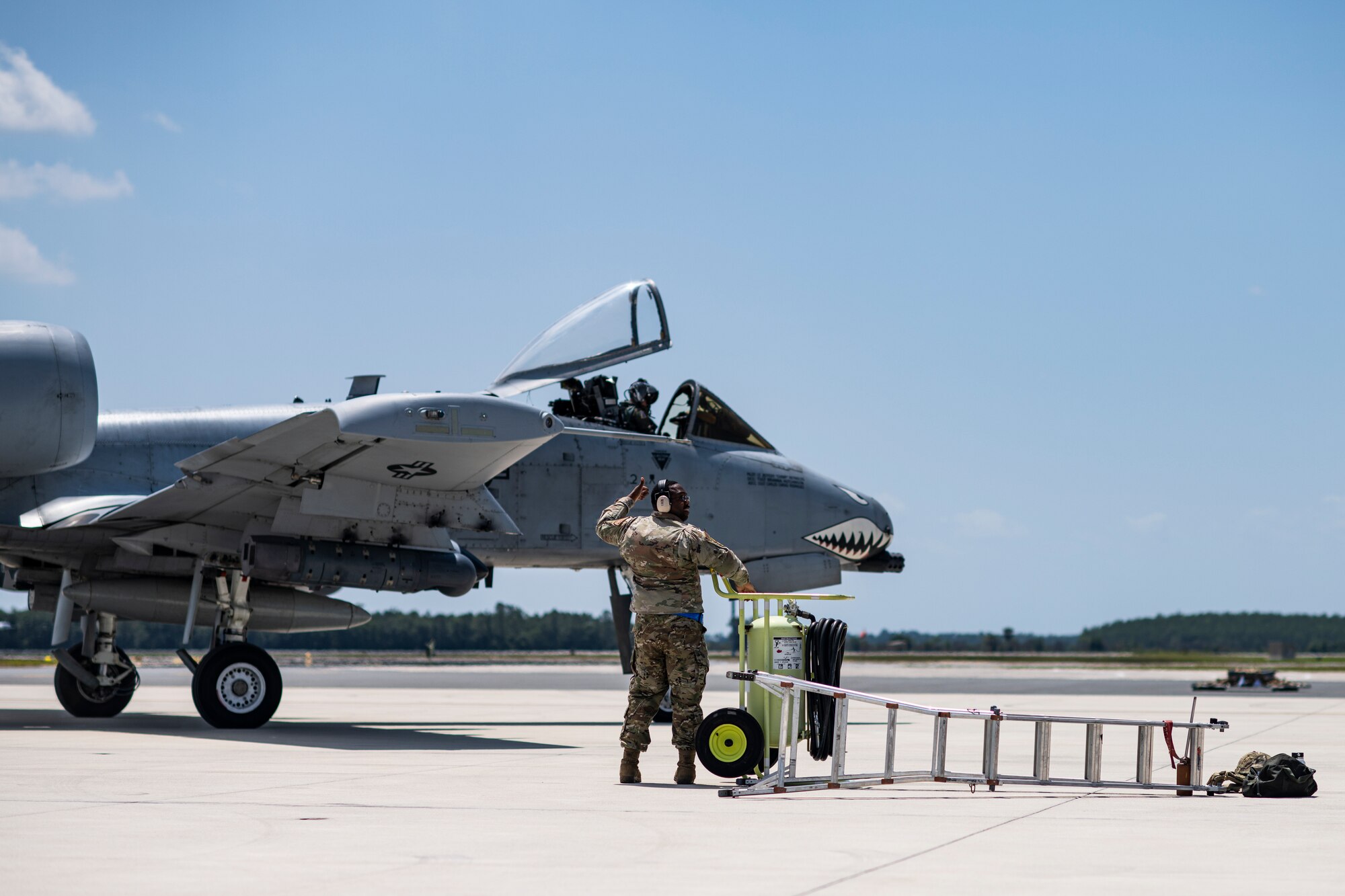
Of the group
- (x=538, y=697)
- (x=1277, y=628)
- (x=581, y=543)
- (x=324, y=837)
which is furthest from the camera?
(x=1277, y=628)

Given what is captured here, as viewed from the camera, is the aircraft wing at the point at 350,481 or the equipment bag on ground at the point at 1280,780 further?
the aircraft wing at the point at 350,481

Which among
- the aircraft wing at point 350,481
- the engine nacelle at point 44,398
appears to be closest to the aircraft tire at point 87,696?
the aircraft wing at point 350,481

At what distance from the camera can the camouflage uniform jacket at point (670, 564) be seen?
8.72 meters

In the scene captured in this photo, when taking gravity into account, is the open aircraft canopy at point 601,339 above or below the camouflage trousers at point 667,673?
above

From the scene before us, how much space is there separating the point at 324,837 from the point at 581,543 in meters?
9.38

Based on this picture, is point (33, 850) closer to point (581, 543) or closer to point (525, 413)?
point (525, 413)

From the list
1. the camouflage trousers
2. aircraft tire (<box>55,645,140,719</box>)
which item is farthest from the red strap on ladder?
aircraft tire (<box>55,645,140,719</box>)

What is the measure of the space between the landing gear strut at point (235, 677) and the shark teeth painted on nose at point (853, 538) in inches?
245

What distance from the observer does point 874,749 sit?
39.3 ft

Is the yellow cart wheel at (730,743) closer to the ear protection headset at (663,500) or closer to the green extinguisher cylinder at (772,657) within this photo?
the green extinguisher cylinder at (772,657)

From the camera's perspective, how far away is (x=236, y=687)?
13305 millimetres

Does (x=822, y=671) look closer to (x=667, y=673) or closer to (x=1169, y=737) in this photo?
(x=667, y=673)

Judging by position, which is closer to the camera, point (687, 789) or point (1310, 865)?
point (1310, 865)

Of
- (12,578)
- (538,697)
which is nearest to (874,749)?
(12,578)
